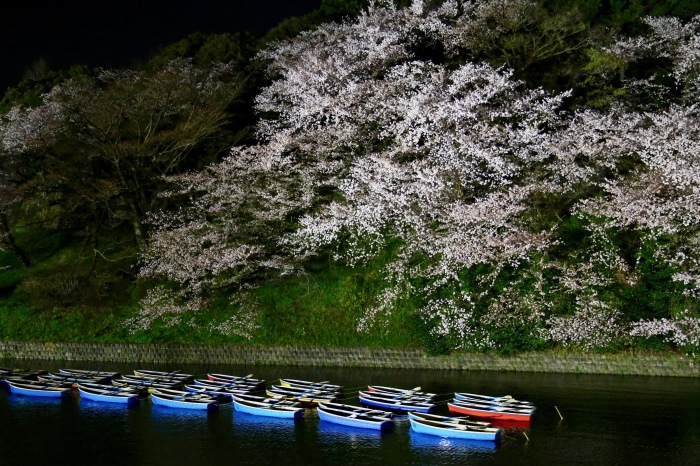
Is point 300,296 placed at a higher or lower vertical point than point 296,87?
lower

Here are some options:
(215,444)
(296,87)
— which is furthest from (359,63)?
(215,444)

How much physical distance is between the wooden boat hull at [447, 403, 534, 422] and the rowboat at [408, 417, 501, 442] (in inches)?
48.8

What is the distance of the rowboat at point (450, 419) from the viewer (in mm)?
15289

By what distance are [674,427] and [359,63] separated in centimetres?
1918

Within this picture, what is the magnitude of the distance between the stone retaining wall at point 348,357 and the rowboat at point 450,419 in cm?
574

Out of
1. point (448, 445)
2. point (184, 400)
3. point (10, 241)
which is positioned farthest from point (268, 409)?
point (10, 241)

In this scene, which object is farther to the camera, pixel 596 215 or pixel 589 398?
pixel 596 215

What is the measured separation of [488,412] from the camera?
16.6 m

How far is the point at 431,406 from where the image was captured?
1709 centimetres

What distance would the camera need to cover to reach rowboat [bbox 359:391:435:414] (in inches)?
677

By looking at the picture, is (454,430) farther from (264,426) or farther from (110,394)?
(110,394)

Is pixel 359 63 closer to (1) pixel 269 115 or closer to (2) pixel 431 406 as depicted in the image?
(1) pixel 269 115

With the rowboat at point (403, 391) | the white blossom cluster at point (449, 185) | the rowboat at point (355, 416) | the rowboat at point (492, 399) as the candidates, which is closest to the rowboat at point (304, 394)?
the rowboat at point (355, 416)

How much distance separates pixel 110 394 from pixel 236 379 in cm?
383
